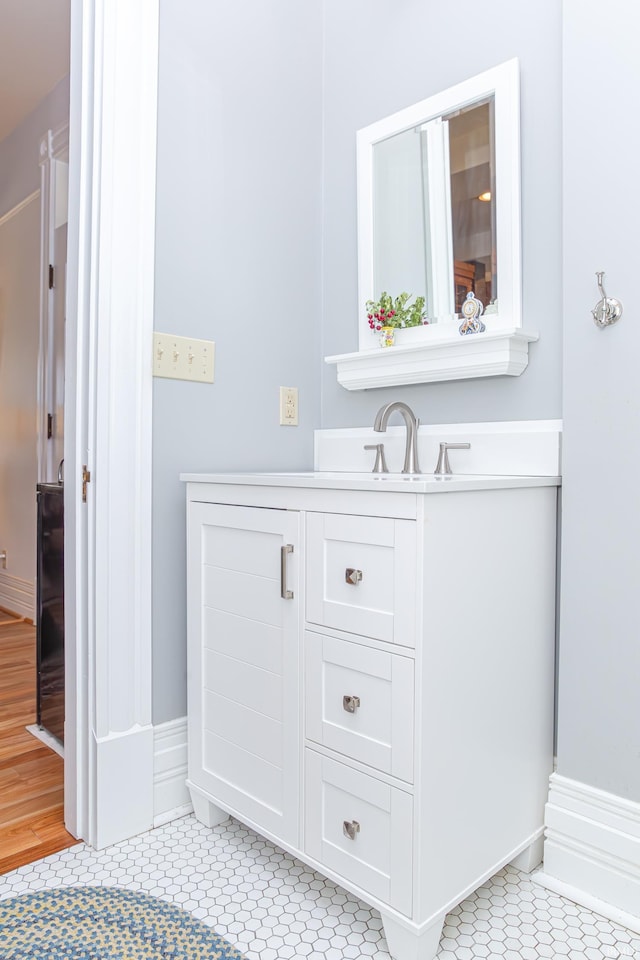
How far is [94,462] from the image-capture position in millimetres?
1501

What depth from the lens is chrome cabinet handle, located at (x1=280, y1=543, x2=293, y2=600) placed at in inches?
52.3

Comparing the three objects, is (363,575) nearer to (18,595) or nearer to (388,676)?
(388,676)

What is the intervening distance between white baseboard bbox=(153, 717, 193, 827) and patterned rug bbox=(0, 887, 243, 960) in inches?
12.8

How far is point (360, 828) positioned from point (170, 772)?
2.05ft

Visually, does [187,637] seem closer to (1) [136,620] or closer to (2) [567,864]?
(1) [136,620]

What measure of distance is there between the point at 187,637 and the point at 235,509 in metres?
0.38

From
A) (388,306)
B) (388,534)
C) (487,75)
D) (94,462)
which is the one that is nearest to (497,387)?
(388,306)

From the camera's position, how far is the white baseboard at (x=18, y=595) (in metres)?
3.55

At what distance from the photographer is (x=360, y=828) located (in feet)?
3.88

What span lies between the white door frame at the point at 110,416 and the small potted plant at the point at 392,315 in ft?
1.92

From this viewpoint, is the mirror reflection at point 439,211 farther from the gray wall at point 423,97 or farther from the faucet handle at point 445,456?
the faucet handle at point 445,456

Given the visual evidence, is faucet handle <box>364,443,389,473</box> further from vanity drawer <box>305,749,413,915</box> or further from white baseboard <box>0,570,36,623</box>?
white baseboard <box>0,570,36,623</box>

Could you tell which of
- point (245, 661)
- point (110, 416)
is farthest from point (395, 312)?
point (245, 661)

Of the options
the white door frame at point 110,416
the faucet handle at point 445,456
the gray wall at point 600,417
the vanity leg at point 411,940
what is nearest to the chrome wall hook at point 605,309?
the gray wall at point 600,417
